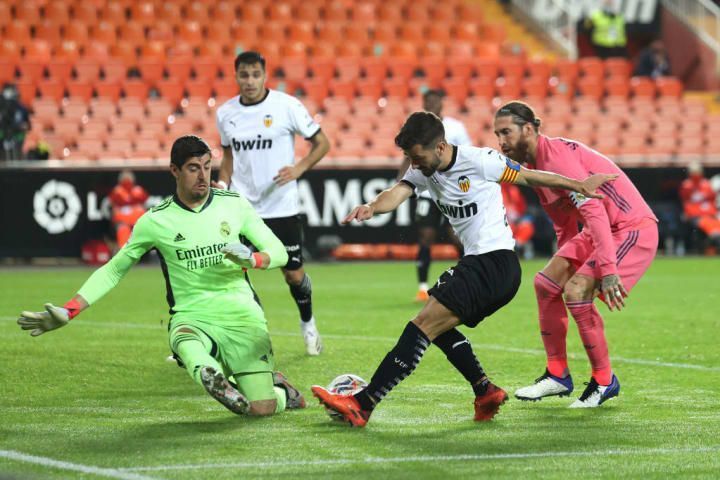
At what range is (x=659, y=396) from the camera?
7812mm

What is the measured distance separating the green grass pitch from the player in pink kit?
0.75 feet

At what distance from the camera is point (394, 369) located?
667 centimetres

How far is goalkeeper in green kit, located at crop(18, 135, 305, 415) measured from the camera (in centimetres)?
712

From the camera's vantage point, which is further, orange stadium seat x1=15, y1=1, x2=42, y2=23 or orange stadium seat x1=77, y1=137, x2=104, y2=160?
orange stadium seat x1=15, y1=1, x2=42, y2=23

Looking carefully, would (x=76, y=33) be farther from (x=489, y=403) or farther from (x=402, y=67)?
(x=489, y=403)

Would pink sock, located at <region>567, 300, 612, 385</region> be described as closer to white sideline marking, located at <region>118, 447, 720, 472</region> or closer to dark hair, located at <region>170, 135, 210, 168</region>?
white sideline marking, located at <region>118, 447, 720, 472</region>

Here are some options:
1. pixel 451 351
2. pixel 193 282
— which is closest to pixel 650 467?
pixel 451 351

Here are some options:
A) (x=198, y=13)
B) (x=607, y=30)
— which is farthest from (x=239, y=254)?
(x=607, y=30)

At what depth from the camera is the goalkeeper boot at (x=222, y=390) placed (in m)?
6.44

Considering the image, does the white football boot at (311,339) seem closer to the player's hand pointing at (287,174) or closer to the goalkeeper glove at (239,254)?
the player's hand pointing at (287,174)

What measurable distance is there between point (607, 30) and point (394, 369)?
77.4 ft

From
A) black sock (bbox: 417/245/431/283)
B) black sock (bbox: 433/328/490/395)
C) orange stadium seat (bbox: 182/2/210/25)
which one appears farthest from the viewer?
orange stadium seat (bbox: 182/2/210/25)

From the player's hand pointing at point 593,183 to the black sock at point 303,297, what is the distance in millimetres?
3508

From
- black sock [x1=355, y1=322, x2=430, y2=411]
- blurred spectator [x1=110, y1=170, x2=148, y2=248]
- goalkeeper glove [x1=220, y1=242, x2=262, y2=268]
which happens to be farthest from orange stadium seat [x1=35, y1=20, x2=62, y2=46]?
black sock [x1=355, y1=322, x2=430, y2=411]
